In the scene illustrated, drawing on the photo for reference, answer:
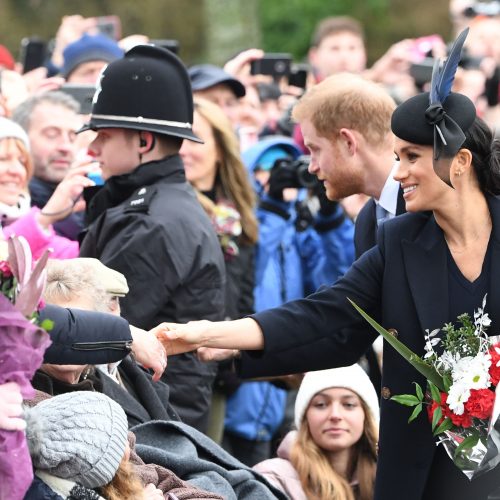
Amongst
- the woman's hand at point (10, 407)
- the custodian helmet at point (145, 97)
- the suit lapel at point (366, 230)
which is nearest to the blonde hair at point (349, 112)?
the suit lapel at point (366, 230)

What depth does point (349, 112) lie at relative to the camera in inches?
242

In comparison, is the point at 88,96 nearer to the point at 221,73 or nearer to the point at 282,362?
the point at 221,73

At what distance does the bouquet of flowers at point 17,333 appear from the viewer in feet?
12.6

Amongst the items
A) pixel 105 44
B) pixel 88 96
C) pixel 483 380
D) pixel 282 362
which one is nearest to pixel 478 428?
pixel 483 380

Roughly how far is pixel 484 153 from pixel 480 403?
36.0 inches

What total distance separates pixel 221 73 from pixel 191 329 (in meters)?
3.93

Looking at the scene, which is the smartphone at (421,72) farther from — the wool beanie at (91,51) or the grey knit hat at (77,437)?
the grey knit hat at (77,437)

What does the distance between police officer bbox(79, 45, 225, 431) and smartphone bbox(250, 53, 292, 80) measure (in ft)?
15.9

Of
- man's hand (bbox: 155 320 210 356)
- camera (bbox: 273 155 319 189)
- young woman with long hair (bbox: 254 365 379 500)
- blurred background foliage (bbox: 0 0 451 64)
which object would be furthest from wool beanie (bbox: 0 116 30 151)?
blurred background foliage (bbox: 0 0 451 64)

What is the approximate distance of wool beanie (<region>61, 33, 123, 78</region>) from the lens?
9.31 m

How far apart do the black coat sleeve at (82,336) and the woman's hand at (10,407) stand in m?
0.34

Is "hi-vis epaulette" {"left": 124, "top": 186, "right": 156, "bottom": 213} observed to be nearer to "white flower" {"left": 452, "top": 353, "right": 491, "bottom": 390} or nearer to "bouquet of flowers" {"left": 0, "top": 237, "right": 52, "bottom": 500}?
"white flower" {"left": 452, "top": 353, "right": 491, "bottom": 390}

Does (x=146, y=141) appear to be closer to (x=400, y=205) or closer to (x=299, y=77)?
(x=400, y=205)

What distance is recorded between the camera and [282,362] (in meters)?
5.17
